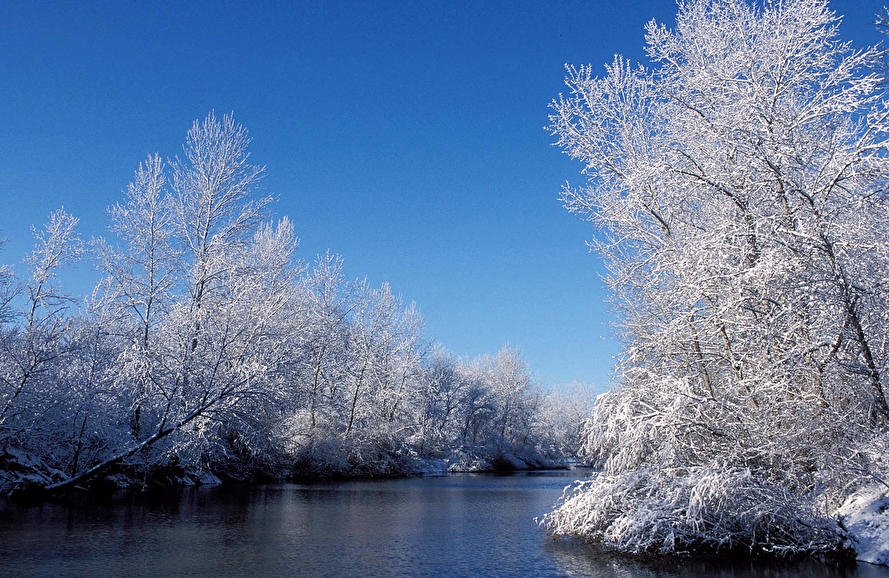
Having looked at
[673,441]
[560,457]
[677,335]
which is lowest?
[560,457]

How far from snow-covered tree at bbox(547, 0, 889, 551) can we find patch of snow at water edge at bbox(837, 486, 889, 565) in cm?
32

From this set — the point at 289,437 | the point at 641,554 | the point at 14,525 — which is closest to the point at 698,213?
the point at 641,554

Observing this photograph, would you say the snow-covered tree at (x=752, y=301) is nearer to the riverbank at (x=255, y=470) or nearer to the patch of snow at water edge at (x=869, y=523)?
the patch of snow at water edge at (x=869, y=523)

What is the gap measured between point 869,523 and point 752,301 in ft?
12.7

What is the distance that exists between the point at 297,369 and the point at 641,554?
17.1 m

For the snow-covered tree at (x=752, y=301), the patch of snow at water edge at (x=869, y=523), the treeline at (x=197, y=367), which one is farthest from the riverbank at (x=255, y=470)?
the patch of snow at water edge at (x=869, y=523)

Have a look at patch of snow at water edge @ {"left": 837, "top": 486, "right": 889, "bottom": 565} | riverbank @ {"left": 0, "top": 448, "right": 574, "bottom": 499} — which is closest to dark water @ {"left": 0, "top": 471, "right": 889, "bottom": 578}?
patch of snow at water edge @ {"left": 837, "top": 486, "right": 889, "bottom": 565}

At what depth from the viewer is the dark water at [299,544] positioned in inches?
323

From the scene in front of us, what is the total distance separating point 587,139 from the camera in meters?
13.7

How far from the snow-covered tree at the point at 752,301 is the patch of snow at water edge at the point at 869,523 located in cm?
32

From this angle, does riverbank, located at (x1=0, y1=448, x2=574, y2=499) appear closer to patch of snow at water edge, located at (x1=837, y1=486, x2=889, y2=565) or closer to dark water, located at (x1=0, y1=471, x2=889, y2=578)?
dark water, located at (x1=0, y1=471, x2=889, y2=578)

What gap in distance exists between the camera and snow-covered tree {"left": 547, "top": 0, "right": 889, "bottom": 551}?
28.6 ft

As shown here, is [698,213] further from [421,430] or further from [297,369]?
[421,430]

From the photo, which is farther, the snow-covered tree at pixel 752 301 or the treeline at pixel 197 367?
the treeline at pixel 197 367
